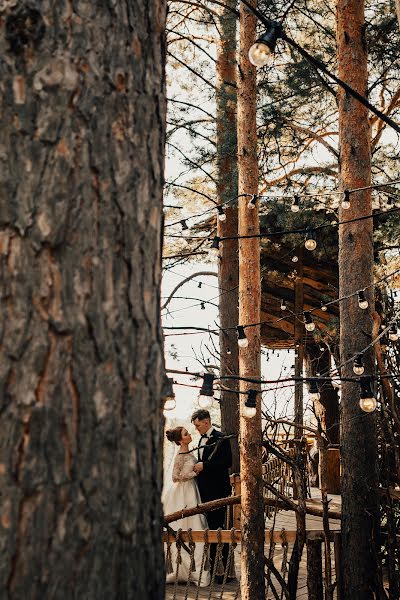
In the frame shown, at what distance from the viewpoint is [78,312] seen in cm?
116

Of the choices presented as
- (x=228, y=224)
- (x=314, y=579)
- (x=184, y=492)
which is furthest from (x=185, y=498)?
(x=228, y=224)

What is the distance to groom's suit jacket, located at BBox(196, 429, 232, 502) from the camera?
295 inches

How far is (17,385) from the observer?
111 centimetres

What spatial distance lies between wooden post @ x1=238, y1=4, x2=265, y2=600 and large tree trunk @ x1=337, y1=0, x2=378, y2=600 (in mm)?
866

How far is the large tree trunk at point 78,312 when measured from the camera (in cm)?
109

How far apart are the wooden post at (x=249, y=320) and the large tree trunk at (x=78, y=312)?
569cm

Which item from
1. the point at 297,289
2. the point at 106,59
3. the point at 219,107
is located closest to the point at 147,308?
the point at 106,59

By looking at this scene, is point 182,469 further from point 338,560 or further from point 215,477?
point 338,560

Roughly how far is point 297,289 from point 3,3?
1162cm

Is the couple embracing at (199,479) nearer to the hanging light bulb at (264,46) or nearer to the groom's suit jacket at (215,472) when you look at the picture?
the groom's suit jacket at (215,472)

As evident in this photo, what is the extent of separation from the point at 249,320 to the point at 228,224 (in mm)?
3774

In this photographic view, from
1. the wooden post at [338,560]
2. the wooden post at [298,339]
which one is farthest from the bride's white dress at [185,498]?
the wooden post at [298,339]

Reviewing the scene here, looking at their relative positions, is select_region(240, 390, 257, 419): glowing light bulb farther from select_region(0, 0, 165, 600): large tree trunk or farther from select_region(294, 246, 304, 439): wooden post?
select_region(294, 246, 304, 439): wooden post

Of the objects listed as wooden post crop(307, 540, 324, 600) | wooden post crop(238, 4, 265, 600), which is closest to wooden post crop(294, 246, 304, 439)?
wooden post crop(238, 4, 265, 600)
